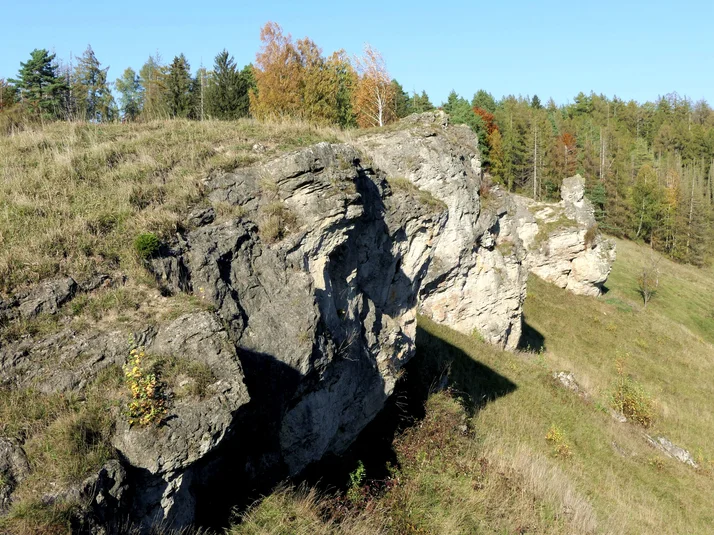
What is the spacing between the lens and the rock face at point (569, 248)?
34.8m

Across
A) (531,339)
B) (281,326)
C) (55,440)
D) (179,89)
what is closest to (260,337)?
(281,326)

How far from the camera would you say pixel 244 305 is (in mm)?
7230

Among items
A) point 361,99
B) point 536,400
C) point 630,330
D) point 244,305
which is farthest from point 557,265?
point 244,305

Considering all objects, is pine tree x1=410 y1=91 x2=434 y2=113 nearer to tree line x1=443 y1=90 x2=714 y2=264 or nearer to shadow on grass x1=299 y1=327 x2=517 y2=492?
tree line x1=443 y1=90 x2=714 y2=264

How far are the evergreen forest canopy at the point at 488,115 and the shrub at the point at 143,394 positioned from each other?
9.57 m

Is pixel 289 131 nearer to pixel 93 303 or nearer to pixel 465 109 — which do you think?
pixel 93 303

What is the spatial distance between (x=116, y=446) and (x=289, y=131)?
26.1ft

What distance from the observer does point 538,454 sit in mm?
12352

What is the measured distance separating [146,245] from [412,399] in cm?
721

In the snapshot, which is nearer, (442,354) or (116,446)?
(116,446)

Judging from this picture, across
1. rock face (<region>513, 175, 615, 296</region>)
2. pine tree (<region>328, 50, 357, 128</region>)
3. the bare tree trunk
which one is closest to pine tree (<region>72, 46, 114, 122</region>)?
pine tree (<region>328, 50, 357, 128</region>)

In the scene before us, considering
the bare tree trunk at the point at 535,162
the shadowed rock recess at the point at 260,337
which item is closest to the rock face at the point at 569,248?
the shadowed rock recess at the point at 260,337

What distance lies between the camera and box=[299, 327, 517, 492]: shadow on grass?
27.7 ft

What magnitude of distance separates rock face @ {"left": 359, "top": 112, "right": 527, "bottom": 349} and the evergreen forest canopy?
143 inches
